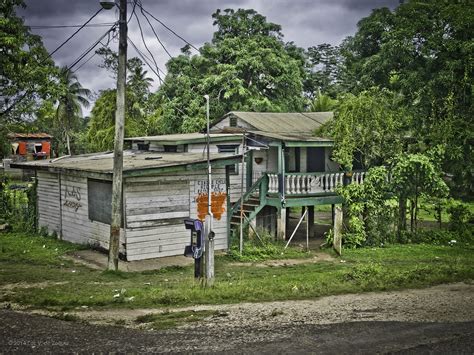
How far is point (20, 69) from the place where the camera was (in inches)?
946

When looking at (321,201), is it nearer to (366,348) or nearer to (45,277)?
(45,277)

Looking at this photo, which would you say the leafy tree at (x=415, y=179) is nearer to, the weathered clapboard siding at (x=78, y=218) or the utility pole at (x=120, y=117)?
the weathered clapboard siding at (x=78, y=218)

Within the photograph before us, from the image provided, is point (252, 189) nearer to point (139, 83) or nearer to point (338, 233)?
point (338, 233)

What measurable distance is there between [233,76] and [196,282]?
2533cm

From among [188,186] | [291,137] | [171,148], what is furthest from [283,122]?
[188,186]

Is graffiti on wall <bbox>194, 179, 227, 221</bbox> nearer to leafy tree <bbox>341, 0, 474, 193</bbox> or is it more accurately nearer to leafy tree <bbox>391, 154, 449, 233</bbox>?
leafy tree <bbox>391, 154, 449, 233</bbox>

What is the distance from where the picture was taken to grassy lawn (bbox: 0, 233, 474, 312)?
1155cm

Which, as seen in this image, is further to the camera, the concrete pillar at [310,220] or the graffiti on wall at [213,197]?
the concrete pillar at [310,220]

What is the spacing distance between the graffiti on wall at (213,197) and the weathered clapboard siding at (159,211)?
3.5 inches

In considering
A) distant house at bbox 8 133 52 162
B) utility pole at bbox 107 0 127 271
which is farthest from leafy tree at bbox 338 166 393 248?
distant house at bbox 8 133 52 162

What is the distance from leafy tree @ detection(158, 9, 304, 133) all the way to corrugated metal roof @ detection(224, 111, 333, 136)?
899 cm

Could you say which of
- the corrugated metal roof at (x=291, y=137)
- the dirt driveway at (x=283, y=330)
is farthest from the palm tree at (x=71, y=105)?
the dirt driveway at (x=283, y=330)

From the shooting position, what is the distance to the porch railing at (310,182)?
20.8 meters

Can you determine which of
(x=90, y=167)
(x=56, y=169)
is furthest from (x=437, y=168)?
(x=56, y=169)
